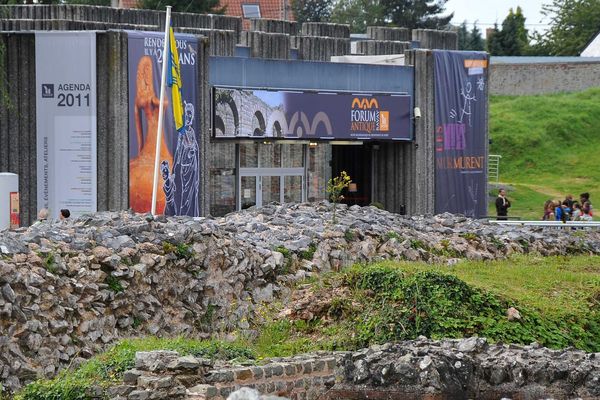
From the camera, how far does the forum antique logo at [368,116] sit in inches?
1551

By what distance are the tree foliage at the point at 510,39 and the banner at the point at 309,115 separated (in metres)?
64.6

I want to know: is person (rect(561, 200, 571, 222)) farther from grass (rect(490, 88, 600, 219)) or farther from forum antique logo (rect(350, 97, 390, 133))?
Result: grass (rect(490, 88, 600, 219))

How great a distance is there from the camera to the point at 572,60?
75.6 metres

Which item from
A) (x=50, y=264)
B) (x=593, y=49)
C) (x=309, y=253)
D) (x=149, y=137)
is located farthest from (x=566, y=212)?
(x=593, y=49)

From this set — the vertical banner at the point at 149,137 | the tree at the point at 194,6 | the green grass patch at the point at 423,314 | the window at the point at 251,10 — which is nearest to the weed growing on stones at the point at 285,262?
the green grass patch at the point at 423,314

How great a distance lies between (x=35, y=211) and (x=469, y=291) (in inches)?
573

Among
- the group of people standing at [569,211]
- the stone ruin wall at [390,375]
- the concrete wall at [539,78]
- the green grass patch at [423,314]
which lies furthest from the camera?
the concrete wall at [539,78]

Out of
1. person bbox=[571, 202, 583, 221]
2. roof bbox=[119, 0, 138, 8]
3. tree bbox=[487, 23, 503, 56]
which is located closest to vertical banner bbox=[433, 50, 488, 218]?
person bbox=[571, 202, 583, 221]

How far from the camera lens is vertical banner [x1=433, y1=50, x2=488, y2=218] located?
136 feet

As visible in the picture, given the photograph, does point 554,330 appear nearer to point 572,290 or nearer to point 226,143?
point 572,290

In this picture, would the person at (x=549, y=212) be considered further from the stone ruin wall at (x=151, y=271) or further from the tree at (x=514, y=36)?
the tree at (x=514, y=36)

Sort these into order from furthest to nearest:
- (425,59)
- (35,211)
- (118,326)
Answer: (425,59)
(35,211)
(118,326)

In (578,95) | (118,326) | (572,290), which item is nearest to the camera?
(118,326)

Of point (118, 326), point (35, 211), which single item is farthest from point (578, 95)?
point (118, 326)
